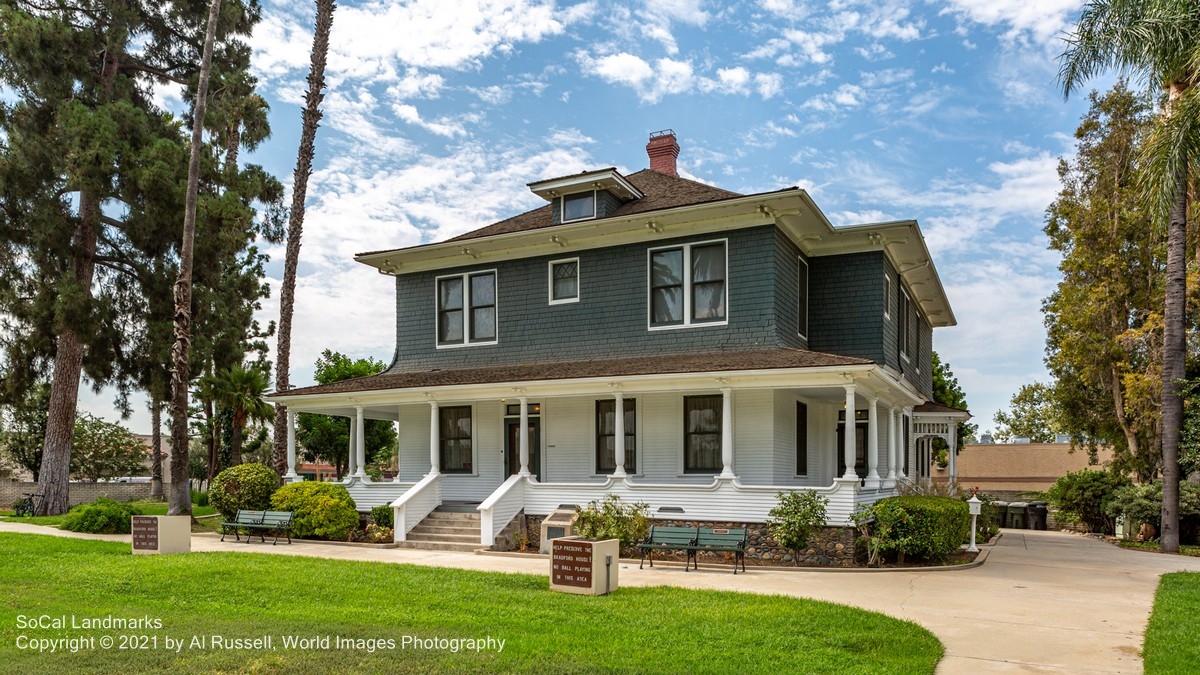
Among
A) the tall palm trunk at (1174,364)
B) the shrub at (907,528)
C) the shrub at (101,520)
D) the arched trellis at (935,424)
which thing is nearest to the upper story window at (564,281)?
the shrub at (907,528)

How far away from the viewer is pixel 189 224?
75.7 feet

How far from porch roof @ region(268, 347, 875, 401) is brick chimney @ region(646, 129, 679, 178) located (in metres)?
7.74

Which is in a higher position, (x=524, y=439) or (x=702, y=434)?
(x=702, y=434)

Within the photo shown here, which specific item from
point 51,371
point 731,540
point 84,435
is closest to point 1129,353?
point 731,540

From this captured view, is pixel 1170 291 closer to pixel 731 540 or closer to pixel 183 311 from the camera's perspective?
pixel 731 540

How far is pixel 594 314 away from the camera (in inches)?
826

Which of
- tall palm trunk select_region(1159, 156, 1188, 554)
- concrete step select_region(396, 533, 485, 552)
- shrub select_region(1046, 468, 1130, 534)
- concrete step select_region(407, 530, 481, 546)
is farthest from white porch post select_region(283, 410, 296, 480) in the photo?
shrub select_region(1046, 468, 1130, 534)

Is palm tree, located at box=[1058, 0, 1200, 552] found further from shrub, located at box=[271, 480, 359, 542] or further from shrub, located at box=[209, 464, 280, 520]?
shrub, located at box=[209, 464, 280, 520]

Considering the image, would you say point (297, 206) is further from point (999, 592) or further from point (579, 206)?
point (999, 592)

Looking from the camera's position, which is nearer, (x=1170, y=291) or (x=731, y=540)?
(x=731, y=540)

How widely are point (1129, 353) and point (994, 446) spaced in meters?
26.0

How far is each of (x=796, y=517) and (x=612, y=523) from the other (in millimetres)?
3459

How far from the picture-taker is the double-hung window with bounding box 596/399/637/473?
1998 centimetres

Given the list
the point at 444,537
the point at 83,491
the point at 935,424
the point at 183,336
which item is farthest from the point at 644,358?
the point at 83,491
